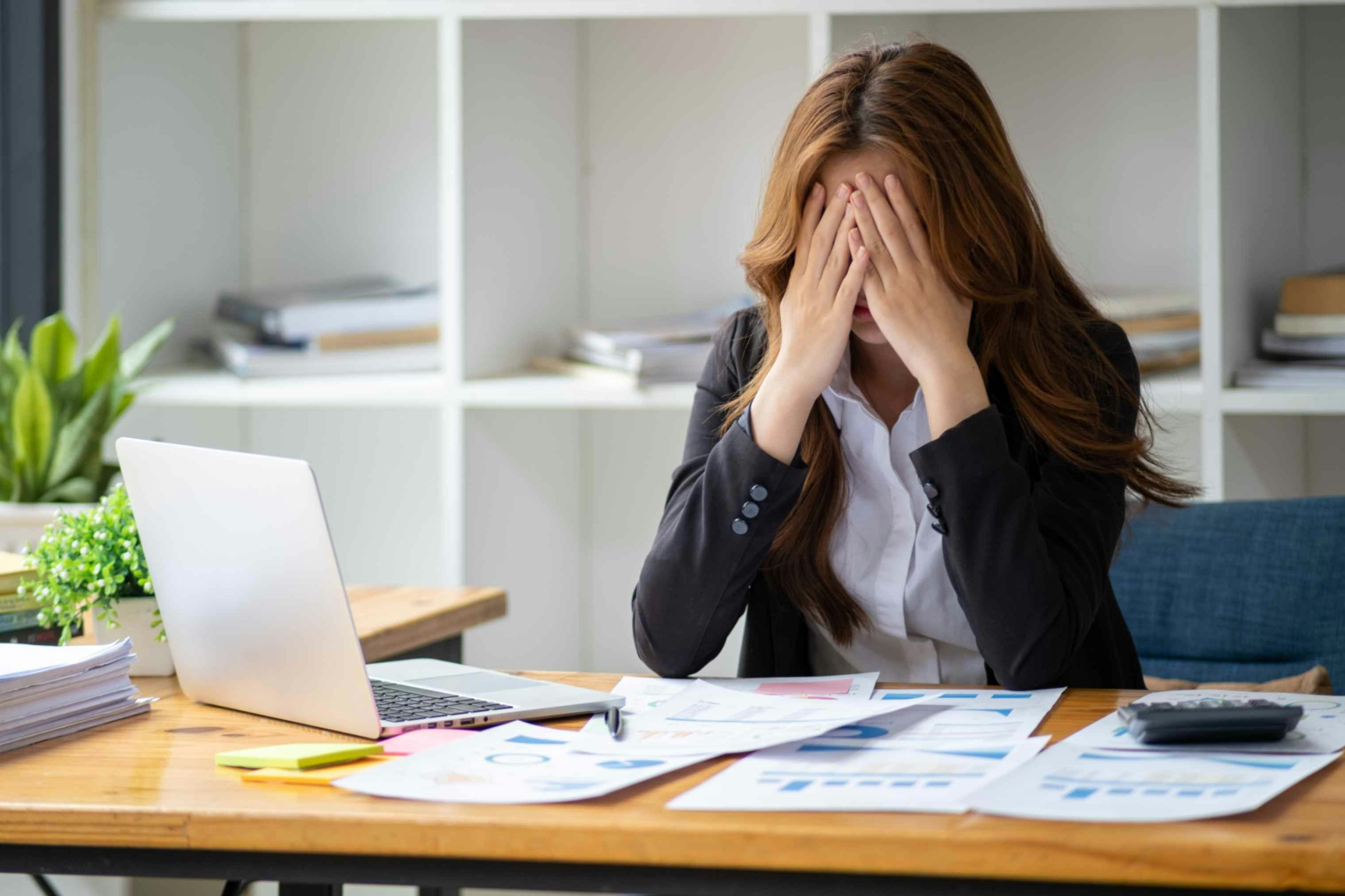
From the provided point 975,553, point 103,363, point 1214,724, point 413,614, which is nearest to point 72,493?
point 103,363

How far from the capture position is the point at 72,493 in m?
1.96

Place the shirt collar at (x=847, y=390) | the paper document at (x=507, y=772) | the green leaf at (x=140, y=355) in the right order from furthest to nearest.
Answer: the green leaf at (x=140, y=355), the shirt collar at (x=847, y=390), the paper document at (x=507, y=772)

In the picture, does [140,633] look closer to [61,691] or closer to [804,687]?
[61,691]

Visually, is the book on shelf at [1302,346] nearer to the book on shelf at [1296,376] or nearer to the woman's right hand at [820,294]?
the book on shelf at [1296,376]

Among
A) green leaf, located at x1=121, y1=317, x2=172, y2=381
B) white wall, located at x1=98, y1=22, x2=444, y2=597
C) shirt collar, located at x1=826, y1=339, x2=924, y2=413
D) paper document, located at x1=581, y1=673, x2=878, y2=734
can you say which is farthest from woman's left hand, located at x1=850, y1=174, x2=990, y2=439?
white wall, located at x1=98, y1=22, x2=444, y2=597

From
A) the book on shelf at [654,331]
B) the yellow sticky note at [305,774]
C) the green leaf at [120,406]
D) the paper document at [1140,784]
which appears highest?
the book on shelf at [654,331]

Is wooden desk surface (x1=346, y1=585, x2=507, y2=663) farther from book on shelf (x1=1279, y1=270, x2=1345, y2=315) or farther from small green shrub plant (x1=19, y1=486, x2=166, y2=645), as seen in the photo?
book on shelf (x1=1279, y1=270, x2=1345, y2=315)

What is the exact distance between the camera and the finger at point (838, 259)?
4.33ft

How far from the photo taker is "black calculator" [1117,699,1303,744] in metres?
0.94

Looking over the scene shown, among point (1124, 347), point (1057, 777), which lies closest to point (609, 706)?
point (1057, 777)

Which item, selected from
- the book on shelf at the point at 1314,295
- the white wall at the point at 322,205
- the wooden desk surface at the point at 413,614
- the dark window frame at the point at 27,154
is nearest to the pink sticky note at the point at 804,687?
the wooden desk surface at the point at 413,614

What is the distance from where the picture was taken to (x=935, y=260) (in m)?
1.32

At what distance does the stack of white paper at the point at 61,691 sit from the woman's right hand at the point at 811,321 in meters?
0.58

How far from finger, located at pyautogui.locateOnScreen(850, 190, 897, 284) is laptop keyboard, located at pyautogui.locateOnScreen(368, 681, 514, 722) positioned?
535mm
